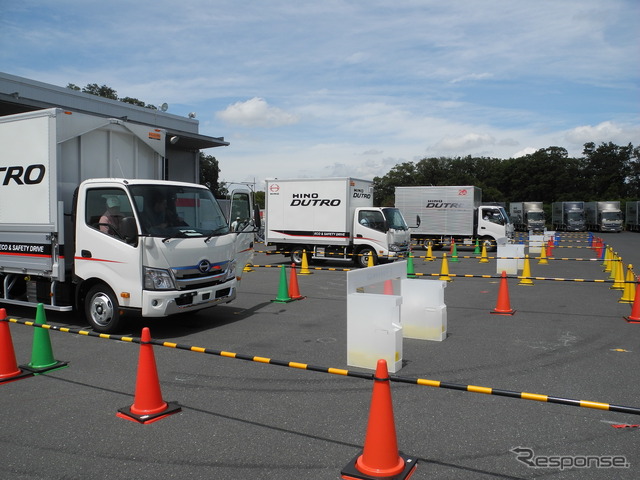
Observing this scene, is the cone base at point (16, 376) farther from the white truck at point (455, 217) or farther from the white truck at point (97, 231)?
the white truck at point (455, 217)

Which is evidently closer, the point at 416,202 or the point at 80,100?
the point at 80,100

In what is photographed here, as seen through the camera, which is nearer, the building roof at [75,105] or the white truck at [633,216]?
the building roof at [75,105]

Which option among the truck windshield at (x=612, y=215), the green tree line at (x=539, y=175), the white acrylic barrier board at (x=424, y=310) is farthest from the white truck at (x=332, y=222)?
the green tree line at (x=539, y=175)

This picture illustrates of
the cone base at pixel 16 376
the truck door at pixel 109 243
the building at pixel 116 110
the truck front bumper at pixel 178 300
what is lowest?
the cone base at pixel 16 376

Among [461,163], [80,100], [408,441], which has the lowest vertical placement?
[408,441]

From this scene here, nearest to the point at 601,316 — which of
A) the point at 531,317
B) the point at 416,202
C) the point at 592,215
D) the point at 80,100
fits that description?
the point at 531,317

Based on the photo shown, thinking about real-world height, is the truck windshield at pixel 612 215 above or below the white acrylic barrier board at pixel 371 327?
above

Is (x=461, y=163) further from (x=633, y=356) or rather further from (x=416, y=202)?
(x=633, y=356)

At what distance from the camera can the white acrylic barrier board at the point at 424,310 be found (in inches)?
302

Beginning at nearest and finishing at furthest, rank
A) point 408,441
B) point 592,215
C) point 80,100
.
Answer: point 408,441 → point 80,100 → point 592,215

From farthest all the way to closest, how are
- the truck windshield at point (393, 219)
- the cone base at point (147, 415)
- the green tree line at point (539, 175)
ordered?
the green tree line at point (539, 175)
the truck windshield at point (393, 219)
the cone base at point (147, 415)

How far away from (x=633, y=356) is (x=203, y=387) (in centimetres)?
572

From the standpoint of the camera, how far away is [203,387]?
18.7 ft
